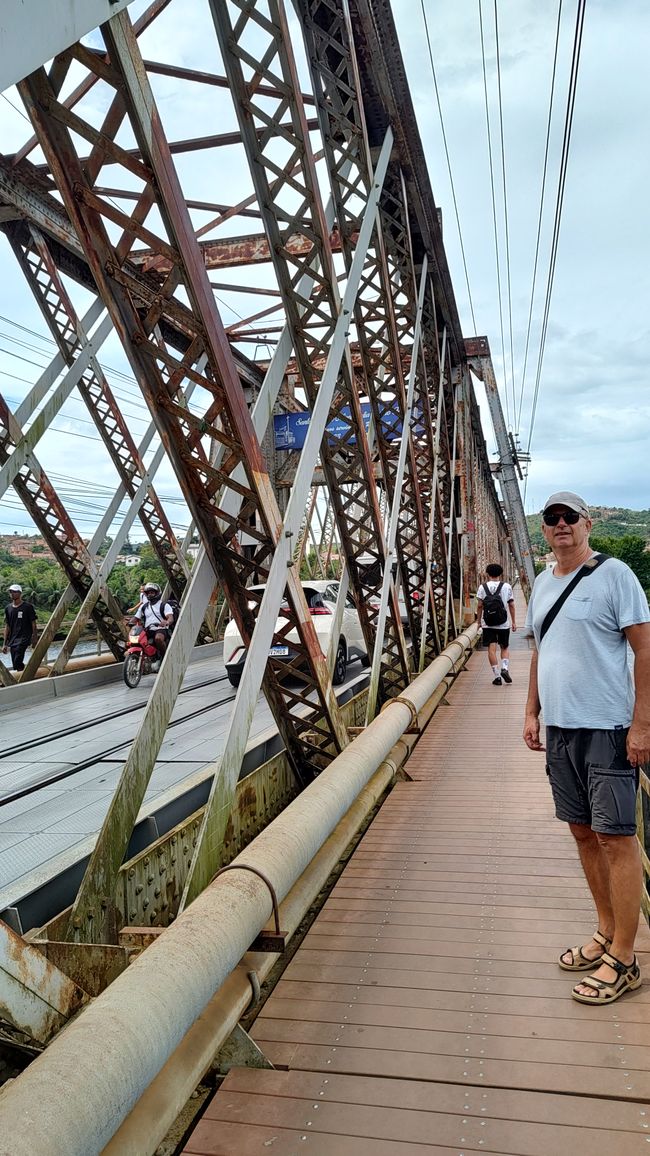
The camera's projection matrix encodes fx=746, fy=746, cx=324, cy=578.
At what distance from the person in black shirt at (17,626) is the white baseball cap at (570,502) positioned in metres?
10.6

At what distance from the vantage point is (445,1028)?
2.82m

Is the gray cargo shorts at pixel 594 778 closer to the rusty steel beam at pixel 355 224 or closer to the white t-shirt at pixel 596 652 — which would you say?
the white t-shirt at pixel 596 652

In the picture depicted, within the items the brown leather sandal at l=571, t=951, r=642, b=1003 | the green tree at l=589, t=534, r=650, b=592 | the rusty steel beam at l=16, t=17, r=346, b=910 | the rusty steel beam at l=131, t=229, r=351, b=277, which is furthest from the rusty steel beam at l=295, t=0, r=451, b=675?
the green tree at l=589, t=534, r=650, b=592

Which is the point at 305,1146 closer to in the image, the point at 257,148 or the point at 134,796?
the point at 134,796

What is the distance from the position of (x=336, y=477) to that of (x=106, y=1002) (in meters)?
4.89

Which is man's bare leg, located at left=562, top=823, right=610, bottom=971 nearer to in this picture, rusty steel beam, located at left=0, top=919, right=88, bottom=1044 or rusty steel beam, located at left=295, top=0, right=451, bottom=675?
rusty steel beam, located at left=0, top=919, right=88, bottom=1044

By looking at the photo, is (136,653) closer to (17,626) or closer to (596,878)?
(17,626)

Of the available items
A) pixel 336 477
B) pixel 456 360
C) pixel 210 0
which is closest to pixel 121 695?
pixel 336 477

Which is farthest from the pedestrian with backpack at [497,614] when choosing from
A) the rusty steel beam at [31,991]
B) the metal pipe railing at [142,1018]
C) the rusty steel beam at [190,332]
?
the rusty steel beam at [31,991]

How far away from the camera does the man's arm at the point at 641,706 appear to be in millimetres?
2889

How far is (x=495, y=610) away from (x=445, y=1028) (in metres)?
8.55

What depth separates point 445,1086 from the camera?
8.20 feet

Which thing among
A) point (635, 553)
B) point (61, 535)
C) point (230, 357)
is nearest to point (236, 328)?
point (61, 535)

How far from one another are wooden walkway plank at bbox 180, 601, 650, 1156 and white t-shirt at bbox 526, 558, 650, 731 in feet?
3.66
